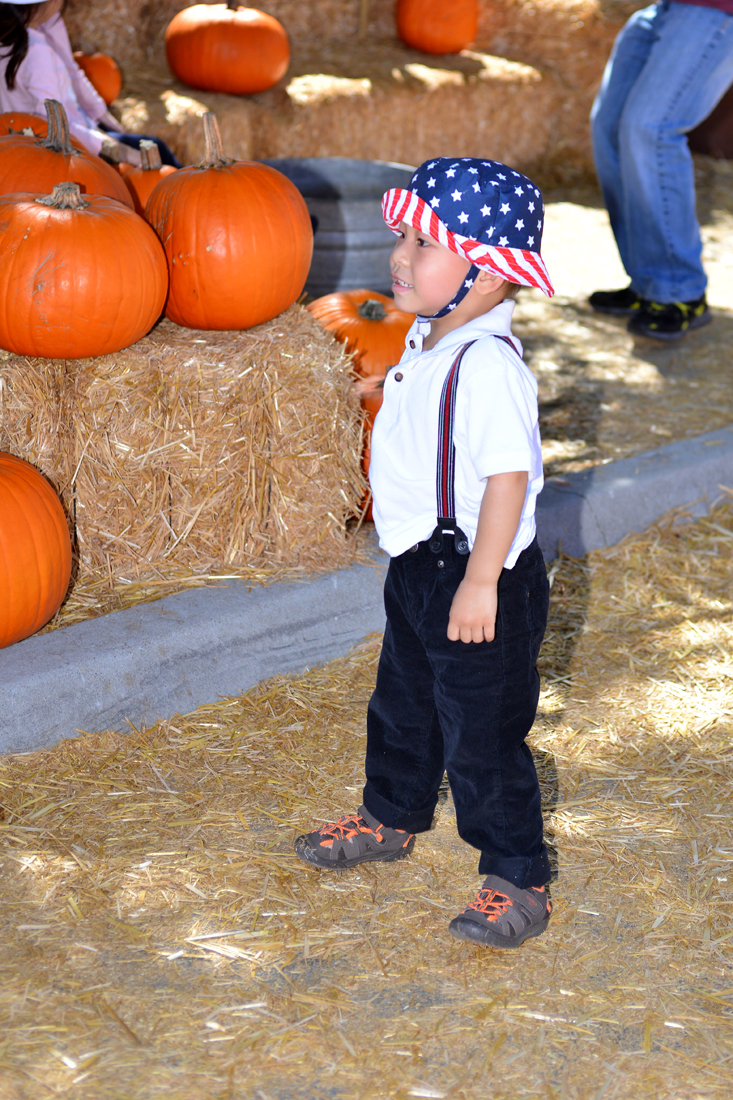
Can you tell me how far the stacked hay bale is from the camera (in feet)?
23.8

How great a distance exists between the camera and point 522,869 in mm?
2271

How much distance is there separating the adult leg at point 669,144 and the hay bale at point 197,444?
Answer: 112 inches

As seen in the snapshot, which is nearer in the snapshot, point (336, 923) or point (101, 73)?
point (336, 923)

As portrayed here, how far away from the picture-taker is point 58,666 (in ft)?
9.21

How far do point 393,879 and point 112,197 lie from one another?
2313 millimetres

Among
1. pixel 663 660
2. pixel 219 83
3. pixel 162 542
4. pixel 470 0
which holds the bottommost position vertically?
pixel 663 660

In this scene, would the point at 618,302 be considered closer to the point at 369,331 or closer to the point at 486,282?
the point at 369,331

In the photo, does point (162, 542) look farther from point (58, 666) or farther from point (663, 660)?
point (663, 660)

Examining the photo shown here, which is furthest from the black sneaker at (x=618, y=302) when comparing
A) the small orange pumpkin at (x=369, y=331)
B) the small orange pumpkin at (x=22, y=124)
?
the small orange pumpkin at (x=22, y=124)

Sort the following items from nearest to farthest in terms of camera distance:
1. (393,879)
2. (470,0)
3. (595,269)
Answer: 1. (393,879)
2. (595,269)
3. (470,0)

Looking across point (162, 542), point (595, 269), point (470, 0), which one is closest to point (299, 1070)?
point (162, 542)

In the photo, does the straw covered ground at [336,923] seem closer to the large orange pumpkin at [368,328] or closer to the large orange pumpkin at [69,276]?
the large orange pumpkin at [69,276]

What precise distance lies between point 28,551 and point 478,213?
1.50 meters

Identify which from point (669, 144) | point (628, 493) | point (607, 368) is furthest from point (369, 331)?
point (669, 144)
